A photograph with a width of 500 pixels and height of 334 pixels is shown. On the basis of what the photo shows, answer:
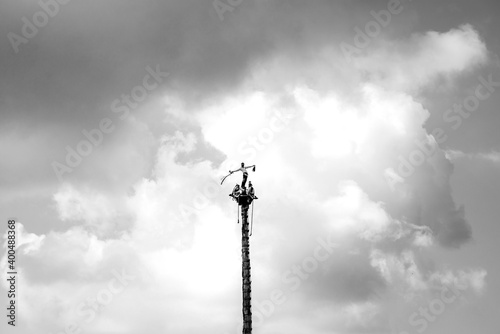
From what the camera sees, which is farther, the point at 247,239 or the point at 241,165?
the point at 241,165

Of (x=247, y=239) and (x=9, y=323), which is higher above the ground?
(x=247, y=239)

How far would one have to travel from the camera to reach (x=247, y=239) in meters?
64.5

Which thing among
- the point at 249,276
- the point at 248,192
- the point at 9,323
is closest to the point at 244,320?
the point at 249,276

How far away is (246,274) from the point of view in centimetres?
6312

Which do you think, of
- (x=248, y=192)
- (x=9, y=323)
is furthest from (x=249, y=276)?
(x=9, y=323)

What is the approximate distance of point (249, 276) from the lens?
63125 millimetres

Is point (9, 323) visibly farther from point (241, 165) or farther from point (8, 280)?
point (241, 165)

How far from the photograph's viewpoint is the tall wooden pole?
61969mm

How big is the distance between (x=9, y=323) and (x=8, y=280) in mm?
3878

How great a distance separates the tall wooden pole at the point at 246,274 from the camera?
203 feet

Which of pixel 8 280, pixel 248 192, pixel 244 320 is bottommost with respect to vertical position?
pixel 244 320

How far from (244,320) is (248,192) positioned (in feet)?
38.1

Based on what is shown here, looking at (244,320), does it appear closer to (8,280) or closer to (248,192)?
(248,192)

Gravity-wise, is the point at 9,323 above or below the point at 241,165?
below
